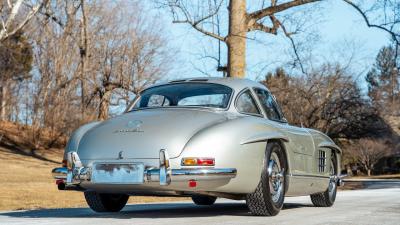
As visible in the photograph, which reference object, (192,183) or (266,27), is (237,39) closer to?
(266,27)

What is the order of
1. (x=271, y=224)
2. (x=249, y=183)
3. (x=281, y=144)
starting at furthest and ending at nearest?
(x=281, y=144), (x=249, y=183), (x=271, y=224)

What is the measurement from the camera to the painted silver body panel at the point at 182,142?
5.65 meters

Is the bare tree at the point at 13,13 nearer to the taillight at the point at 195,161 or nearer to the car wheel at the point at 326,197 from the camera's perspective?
the car wheel at the point at 326,197

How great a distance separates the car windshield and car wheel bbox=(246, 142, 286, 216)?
73 cm

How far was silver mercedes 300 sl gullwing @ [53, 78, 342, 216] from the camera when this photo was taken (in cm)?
562

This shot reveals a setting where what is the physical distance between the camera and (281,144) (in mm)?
6695

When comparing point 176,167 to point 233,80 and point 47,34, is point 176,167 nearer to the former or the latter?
point 233,80

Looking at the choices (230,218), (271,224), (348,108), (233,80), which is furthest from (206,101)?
(348,108)

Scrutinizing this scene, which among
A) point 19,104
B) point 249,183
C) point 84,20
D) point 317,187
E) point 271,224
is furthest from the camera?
point 19,104

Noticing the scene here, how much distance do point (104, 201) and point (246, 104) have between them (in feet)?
6.34

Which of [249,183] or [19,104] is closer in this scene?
[249,183]

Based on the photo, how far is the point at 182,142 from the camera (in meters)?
5.67

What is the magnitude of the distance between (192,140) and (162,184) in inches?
19.2

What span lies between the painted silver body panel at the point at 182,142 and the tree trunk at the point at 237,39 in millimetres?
9313
